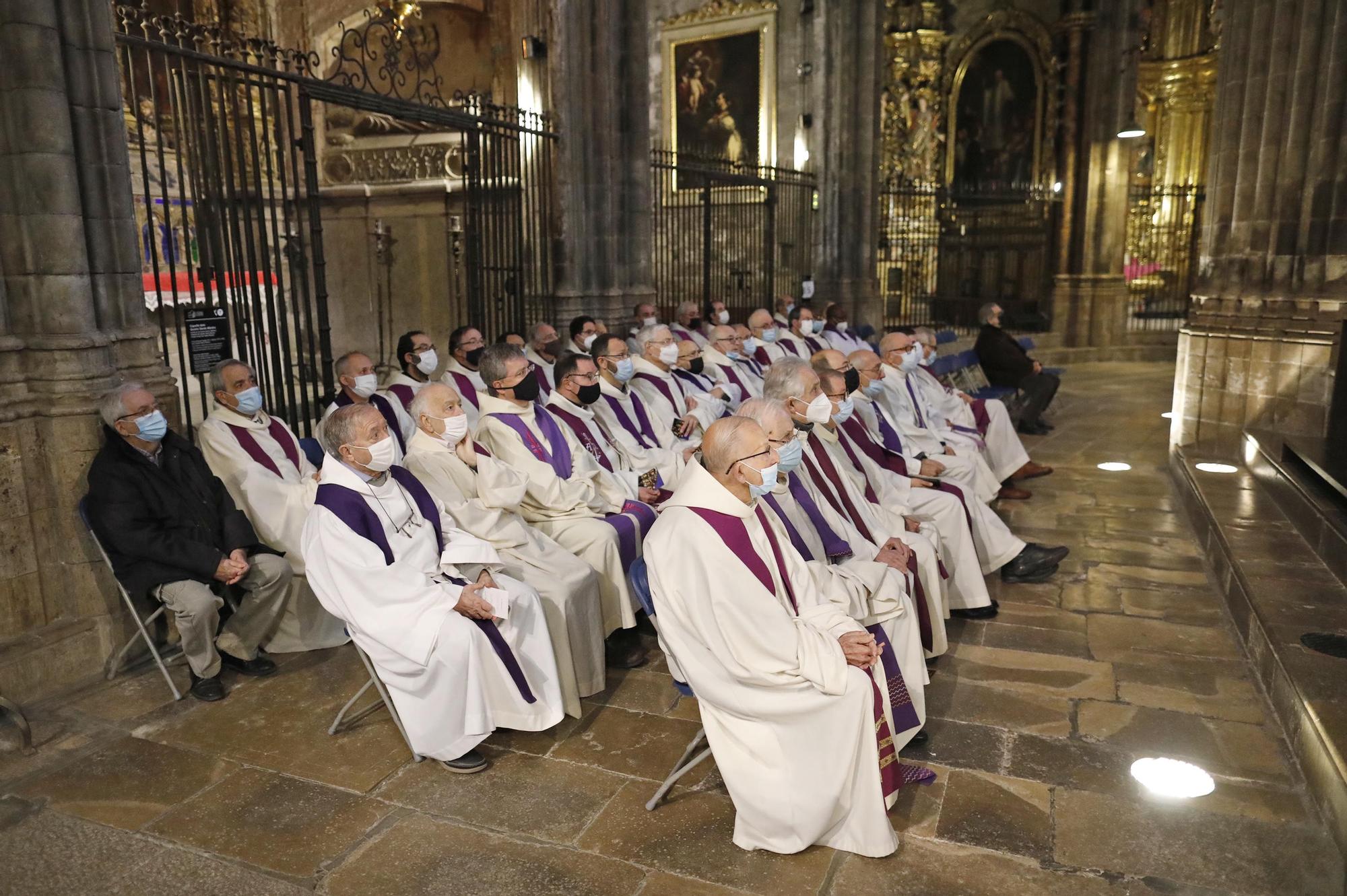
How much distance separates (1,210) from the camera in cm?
427

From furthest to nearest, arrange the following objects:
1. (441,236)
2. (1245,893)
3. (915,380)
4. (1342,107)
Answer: (441,236) < (915,380) < (1342,107) < (1245,893)

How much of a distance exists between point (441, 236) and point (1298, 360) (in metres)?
7.88

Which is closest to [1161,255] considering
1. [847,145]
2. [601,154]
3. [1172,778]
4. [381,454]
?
[847,145]

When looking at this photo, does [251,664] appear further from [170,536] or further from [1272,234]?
[1272,234]

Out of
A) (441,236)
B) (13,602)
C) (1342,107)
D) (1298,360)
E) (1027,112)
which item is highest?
(1027,112)

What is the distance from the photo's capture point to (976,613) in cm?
511

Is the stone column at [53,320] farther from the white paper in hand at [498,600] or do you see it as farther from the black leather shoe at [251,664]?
the white paper in hand at [498,600]

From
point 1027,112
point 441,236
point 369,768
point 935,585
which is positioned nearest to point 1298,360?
point 935,585

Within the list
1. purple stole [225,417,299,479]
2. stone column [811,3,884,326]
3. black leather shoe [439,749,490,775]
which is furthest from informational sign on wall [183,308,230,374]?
stone column [811,3,884,326]

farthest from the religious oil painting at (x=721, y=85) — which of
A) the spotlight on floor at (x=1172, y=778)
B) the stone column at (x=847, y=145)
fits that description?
the spotlight on floor at (x=1172, y=778)

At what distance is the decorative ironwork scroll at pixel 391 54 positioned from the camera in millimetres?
6859

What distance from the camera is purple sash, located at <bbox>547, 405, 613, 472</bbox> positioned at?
5.32m

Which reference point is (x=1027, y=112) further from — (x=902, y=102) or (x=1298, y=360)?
(x=1298, y=360)

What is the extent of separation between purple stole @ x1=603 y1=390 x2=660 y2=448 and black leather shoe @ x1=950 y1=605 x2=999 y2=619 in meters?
2.09
